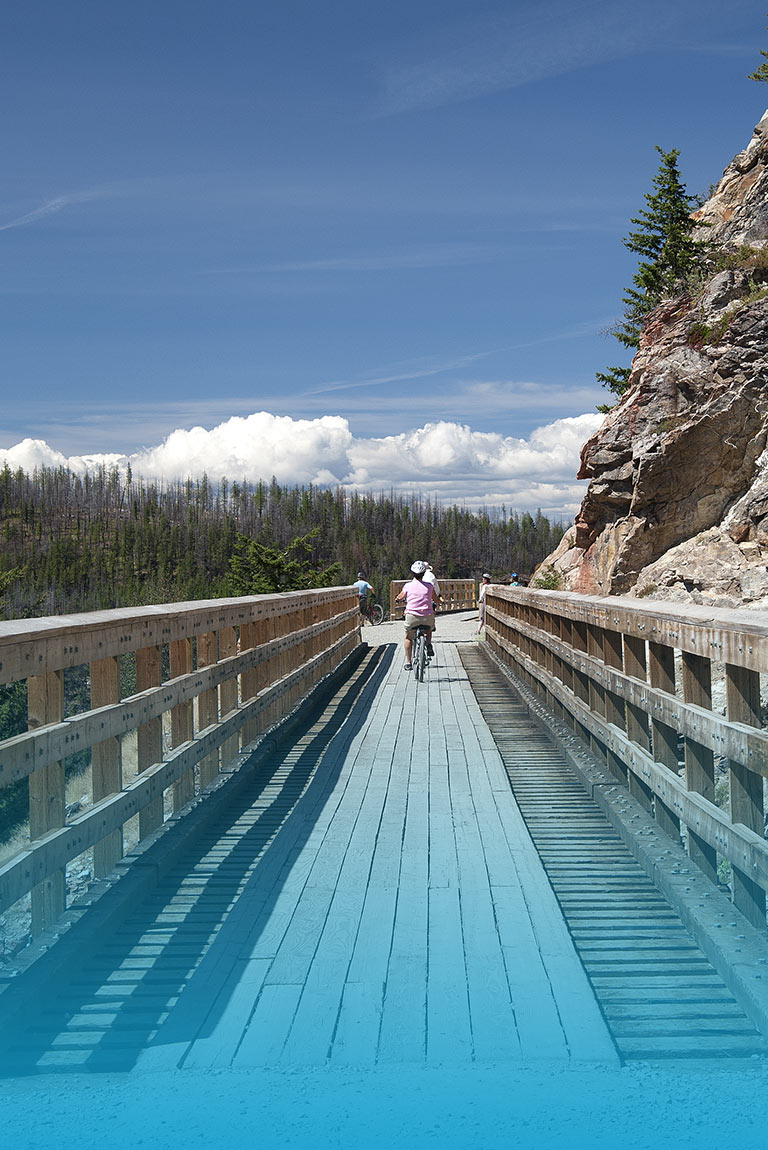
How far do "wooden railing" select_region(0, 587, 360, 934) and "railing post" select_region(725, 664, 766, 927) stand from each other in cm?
249

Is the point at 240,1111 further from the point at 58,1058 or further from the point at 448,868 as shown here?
the point at 448,868

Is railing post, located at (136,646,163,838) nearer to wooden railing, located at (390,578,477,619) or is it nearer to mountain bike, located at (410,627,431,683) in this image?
mountain bike, located at (410,627,431,683)

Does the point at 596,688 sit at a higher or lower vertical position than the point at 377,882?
higher

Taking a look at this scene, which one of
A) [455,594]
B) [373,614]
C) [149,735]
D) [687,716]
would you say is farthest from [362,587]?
[687,716]

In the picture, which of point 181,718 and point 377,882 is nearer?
point 377,882

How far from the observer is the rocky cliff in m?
24.0

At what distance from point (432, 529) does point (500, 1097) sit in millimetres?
138420

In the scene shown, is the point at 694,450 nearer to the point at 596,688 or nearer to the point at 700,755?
the point at 596,688

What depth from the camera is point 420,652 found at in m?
14.0

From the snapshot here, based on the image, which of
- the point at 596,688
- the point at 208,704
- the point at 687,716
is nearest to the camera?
the point at 687,716

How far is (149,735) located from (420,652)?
356 inches

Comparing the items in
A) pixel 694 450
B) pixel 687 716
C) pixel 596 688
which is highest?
pixel 694 450

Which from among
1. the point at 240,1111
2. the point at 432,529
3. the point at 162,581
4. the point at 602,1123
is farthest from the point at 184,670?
the point at 432,529

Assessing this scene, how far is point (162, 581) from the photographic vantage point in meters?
102
